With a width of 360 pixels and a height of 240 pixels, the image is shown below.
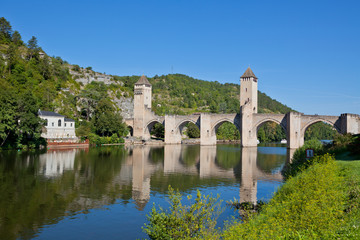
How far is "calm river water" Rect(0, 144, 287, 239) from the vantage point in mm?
11961

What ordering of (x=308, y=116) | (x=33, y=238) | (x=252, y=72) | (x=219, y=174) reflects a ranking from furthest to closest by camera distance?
(x=252, y=72), (x=308, y=116), (x=219, y=174), (x=33, y=238)

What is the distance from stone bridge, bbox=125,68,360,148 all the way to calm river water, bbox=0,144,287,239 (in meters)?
22.1

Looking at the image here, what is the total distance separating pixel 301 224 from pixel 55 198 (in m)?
11.9

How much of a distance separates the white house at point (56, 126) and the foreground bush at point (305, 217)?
1622 inches

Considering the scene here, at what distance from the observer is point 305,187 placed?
1139cm

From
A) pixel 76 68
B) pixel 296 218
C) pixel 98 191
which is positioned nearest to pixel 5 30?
pixel 76 68

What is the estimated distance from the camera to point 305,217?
8.25 m

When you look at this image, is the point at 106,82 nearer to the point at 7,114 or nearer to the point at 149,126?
the point at 149,126

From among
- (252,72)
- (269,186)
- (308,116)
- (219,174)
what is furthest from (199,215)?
(252,72)

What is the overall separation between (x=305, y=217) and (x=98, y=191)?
12.1 meters

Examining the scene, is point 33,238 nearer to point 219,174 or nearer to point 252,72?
point 219,174

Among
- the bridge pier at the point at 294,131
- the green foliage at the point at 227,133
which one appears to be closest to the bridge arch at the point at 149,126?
the green foliage at the point at 227,133

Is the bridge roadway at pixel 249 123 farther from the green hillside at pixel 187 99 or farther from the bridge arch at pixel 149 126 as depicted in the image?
the green hillside at pixel 187 99

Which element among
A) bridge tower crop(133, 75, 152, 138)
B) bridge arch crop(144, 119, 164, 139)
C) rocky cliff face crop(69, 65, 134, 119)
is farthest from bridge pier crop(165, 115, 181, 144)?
rocky cliff face crop(69, 65, 134, 119)
